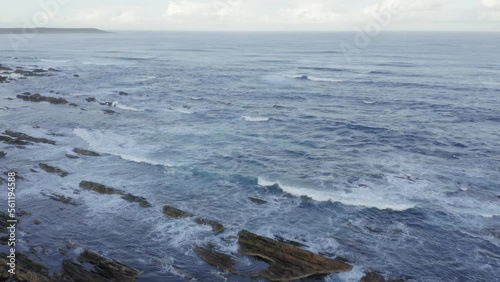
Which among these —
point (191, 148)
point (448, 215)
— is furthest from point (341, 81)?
point (448, 215)

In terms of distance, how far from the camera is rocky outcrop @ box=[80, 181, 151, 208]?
31534mm

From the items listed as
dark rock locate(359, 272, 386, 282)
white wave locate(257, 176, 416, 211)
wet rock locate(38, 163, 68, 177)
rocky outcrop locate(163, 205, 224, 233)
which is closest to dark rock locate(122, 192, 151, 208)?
rocky outcrop locate(163, 205, 224, 233)

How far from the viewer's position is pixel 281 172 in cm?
3772

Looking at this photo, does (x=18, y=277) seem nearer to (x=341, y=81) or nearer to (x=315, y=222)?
(x=315, y=222)

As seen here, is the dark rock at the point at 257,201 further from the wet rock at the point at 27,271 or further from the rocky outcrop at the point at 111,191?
the wet rock at the point at 27,271

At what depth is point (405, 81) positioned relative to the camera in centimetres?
8212

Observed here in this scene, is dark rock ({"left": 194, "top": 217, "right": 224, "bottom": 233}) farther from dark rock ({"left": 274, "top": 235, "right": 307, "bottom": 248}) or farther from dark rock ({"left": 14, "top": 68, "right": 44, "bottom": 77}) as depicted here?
dark rock ({"left": 14, "top": 68, "right": 44, "bottom": 77})

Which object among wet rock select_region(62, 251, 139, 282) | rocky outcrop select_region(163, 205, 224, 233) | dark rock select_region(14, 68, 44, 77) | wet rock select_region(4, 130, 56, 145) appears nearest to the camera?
wet rock select_region(62, 251, 139, 282)

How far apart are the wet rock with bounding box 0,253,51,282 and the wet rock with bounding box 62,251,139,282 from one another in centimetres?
103

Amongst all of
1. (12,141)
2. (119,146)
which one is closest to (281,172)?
(119,146)

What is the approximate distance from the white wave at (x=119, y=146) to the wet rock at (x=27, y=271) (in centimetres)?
1807

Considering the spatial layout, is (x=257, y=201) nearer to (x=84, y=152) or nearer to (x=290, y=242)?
(x=290, y=242)

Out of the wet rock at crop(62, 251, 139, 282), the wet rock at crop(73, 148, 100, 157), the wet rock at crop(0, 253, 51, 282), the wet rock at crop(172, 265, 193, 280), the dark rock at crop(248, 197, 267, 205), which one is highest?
the wet rock at crop(73, 148, 100, 157)

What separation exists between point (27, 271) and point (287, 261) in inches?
582
